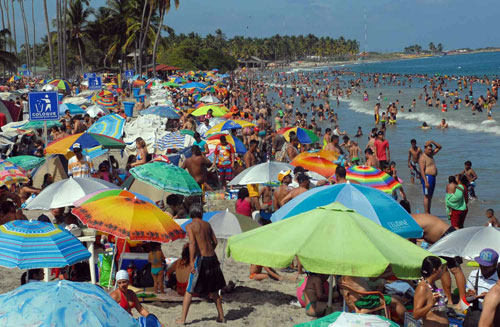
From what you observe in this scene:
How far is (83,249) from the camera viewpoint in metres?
6.24

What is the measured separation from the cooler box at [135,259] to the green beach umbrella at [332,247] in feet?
6.23

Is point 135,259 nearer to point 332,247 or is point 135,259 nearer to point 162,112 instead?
point 332,247

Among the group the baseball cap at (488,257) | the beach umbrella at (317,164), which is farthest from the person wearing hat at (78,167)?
the baseball cap at (488,257)

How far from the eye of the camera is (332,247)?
5.43 m

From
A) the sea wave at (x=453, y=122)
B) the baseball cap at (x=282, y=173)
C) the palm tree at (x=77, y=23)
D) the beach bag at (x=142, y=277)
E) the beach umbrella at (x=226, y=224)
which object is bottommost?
the sea wave at (x=453, y=122)

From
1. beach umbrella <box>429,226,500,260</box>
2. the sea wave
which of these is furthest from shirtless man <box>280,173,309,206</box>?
the sea wave

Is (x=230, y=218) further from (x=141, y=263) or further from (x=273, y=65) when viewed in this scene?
(x=273, y=65)

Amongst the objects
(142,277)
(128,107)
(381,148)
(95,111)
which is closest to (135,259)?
(142,277)

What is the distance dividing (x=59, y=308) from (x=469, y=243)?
496 cm

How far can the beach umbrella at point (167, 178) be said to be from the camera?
9.16 metres

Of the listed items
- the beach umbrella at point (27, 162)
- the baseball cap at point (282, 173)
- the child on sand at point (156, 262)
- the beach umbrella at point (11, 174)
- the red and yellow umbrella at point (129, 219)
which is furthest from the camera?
the beach umbrella at point (27, 162)

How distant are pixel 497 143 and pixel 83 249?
84.8 feet

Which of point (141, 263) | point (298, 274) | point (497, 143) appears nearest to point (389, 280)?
point (298, 274)

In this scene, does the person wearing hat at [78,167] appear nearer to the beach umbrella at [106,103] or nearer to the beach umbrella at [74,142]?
the beach umbrella at [74,142]
